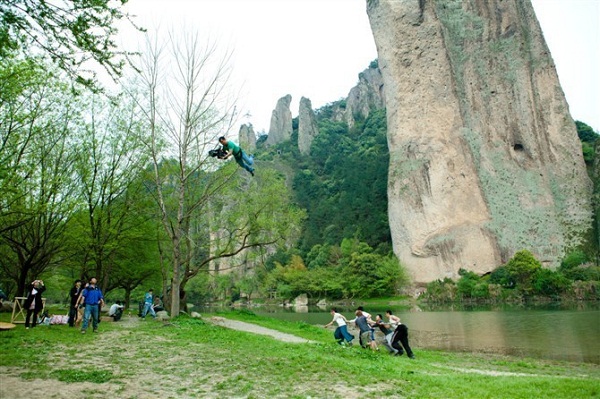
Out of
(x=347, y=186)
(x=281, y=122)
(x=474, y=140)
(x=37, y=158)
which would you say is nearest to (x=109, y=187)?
(x=37, y=158)

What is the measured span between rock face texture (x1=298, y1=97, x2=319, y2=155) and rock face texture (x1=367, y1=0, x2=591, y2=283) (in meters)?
53.5

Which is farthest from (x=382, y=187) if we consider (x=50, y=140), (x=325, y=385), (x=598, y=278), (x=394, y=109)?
(x=325, y=385)

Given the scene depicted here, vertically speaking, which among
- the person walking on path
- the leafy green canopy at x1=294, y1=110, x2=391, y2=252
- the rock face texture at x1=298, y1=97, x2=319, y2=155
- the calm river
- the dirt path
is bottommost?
the calm river

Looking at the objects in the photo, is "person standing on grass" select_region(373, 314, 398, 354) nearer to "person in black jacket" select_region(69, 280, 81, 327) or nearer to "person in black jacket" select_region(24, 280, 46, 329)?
"person in black jacket" select_region(69, 280, 81, 327)

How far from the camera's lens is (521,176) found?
66812 millimetres

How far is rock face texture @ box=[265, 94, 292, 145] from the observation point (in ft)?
459

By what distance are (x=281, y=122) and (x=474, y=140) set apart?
267 feet

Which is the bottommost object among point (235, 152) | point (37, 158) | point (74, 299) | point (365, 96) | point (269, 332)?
point (269, 332)

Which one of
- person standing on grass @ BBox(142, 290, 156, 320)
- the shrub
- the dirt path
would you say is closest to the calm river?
the dirt path

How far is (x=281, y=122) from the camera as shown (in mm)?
140500

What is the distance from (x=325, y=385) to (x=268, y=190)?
1541cm

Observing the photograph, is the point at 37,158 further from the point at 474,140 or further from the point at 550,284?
the point at 474,140

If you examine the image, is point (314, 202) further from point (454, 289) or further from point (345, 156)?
point (454, 289)

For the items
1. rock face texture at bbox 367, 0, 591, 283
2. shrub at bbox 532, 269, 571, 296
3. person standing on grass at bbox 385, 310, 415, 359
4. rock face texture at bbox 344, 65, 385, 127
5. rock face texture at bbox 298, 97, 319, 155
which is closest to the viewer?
person standing on grass at bbox 385, 310, 415, 359
